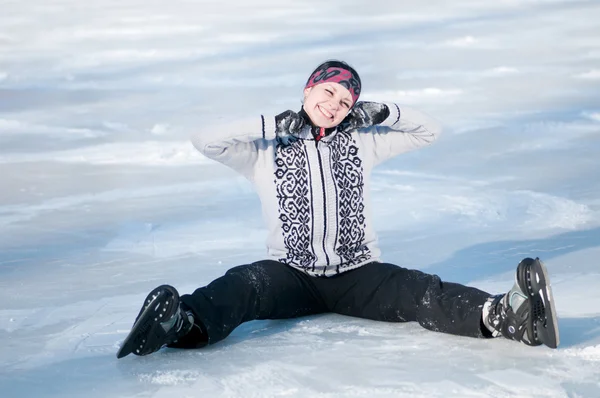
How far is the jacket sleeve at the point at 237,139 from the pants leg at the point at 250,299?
33 cm

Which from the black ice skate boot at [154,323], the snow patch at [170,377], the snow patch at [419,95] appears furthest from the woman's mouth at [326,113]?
the snow patch at [419,95]

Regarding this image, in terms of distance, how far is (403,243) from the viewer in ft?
13.4

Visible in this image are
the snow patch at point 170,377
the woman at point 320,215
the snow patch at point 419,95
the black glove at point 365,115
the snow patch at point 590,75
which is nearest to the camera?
the snow patch at point 170,377

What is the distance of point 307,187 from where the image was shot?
3.03 metres

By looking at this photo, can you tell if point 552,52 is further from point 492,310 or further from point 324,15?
point 492,310

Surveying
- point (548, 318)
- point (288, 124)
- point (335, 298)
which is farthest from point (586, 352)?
point (288, 124)

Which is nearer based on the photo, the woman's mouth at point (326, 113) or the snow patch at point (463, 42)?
the woman's mouth at point (326, 113)

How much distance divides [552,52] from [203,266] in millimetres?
6279

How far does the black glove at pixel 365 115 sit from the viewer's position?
3.07m

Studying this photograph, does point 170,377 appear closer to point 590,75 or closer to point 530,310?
point 530,310

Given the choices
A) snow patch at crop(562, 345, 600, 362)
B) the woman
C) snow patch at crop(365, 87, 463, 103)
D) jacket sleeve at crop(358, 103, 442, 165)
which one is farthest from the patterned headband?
snow patch at crop(365, 87, 463, 103)

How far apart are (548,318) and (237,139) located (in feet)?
3.40

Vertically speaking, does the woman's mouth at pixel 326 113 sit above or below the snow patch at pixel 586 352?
above

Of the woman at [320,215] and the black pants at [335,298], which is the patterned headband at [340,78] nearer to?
the woman at [320,215]
